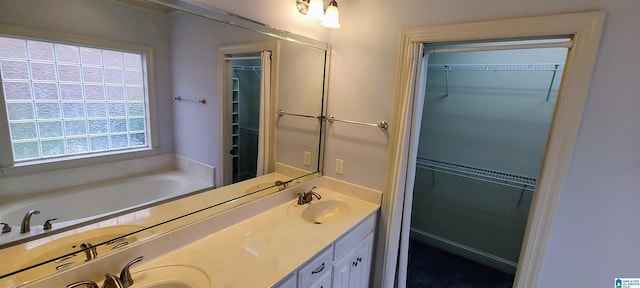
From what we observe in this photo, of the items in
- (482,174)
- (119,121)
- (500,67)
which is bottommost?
(482,174)

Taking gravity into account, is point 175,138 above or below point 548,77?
below

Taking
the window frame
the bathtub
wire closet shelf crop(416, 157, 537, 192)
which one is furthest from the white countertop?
wire closet shelf crop(416, 157, 537, 192)

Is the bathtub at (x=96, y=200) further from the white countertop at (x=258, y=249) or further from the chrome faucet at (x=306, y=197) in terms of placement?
the chrome faucet at (x=306, y=197)

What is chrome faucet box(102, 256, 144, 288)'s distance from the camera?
0.95 m

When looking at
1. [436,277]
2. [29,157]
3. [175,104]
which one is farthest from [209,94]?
[436,277]

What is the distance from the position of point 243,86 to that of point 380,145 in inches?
39.8

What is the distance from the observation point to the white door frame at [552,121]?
126 centimetres

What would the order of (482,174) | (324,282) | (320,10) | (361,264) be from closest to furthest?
(324,282), (320,10), (361,264), (482,174)

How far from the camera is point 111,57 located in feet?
3.45

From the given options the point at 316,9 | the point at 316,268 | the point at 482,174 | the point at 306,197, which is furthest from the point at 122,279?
the point at 482,174

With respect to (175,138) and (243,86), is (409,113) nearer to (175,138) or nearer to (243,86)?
(243,86)

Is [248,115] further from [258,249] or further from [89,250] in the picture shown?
[89,250]

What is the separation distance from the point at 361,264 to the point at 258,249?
872mm

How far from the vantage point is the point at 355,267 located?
5.86 feet
